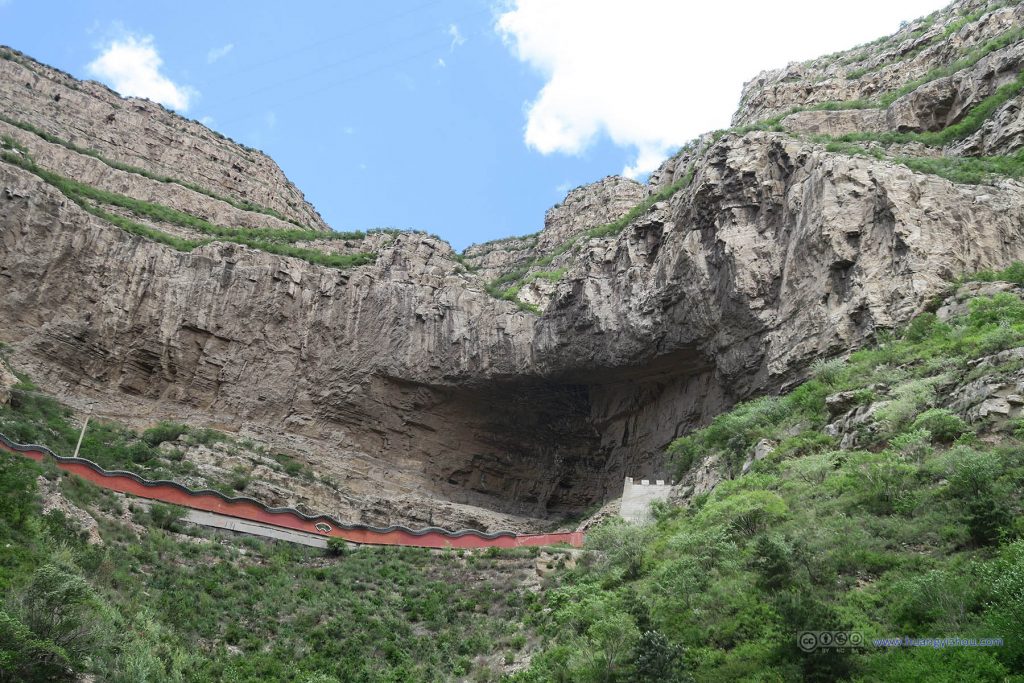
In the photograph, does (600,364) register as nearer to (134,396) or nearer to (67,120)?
(134,396)

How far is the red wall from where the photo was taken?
2564cm

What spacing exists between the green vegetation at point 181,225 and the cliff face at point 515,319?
4.08 ft

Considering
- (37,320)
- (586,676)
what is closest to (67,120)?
(37,320)

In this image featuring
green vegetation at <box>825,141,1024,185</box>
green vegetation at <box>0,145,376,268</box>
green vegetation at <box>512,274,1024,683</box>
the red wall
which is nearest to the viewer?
green vegetation at <box>512,274,1024,683</box>

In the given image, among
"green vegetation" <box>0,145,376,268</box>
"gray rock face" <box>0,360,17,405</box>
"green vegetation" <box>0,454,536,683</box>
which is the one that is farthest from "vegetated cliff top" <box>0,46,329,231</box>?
"green vegetation" <box>0,454,536,683</box>

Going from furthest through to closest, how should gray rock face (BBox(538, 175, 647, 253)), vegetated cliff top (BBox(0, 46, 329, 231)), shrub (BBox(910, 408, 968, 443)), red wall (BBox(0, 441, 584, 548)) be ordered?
gray rock face (BBox(538, 175, 647, 253)) → vegetated cliff top (BBox(0, 46, 329, 231)) → red wall (BBox(0, 441, 584, 548)) → shrub (BBox(910, 408, 968, 443))

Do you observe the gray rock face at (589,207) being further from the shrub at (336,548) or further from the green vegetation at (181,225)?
Answer: the shrub at (336,548)

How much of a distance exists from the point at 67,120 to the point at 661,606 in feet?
177

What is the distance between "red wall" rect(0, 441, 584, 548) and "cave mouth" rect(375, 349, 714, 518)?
27.2ft

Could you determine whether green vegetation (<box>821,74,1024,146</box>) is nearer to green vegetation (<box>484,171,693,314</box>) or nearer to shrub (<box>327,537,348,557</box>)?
green vegetation (<box>484,171,693,314</box>)

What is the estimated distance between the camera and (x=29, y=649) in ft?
41.4

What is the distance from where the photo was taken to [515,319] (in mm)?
38750

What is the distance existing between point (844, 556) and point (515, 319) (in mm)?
25420

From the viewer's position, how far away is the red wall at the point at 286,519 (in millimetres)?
25641
